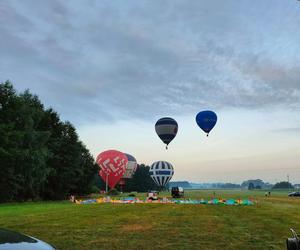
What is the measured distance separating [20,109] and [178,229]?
41238 millimetres

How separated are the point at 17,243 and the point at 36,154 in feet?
163

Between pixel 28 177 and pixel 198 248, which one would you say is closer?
pixel 198 248

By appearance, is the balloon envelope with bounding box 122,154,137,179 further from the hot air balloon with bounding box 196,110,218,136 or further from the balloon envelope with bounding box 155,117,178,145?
the hot air balloon with bounding box 196,110,218,136

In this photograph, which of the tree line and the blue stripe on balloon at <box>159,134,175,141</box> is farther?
the blue stripe on balloon at <box>159,134,175,141</box>

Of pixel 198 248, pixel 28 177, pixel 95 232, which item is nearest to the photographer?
pixel 198 248

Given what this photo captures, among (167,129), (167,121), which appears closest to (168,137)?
(167,129)

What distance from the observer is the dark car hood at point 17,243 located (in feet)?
17.2

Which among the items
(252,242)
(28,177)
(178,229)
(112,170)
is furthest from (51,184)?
(252,242)

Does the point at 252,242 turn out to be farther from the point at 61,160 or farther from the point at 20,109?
the point at 61,160

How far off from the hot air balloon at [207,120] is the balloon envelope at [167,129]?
7.30 m

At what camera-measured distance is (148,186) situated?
582ft

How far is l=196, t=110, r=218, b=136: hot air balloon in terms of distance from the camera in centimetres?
5422

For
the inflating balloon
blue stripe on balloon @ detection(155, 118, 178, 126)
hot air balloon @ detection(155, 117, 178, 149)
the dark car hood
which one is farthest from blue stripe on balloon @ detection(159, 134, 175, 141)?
the dark car hood

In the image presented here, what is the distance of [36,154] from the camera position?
53719mm
